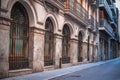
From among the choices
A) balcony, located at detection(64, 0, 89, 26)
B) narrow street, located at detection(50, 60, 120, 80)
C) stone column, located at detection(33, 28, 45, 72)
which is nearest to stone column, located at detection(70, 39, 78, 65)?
balcony, located at detection(64, 0, 89, 26)

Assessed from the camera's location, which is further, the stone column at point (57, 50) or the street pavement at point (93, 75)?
the stone column at point (57, 50)

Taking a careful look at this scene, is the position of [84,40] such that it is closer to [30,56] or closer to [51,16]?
[51,16]

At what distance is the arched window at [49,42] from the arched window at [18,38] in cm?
319

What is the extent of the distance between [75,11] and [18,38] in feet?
35.3

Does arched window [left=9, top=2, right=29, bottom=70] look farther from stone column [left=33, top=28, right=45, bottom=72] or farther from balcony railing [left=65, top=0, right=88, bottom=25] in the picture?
balcony railing [left=65, top=0, right=88, bottom=25]

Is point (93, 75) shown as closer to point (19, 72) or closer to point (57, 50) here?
point (19, 72)

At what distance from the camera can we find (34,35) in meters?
15.3

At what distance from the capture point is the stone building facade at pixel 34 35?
12141 mm

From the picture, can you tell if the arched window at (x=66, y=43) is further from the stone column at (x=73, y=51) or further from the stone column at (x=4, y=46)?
the stone column at (x=4, y=46)

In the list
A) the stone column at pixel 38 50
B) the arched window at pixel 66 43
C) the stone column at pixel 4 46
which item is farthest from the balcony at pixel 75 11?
the stone column at pixel 4 46

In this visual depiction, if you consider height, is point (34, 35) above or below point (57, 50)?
above

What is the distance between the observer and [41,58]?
53.6 feet

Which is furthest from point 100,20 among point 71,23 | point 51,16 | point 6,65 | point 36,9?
point 6,65

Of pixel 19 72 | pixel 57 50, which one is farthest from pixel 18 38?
pixel 57 50
